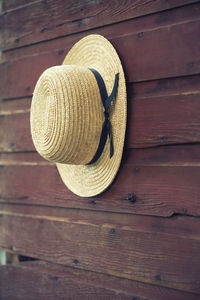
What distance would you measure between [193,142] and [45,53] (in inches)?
39.9

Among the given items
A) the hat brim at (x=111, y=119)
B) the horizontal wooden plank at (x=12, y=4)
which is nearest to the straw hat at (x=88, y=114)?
the hat brim at (x=111, y=119)

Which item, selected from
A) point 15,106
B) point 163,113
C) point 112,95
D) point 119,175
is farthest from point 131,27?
point 15,106

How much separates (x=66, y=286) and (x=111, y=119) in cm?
87

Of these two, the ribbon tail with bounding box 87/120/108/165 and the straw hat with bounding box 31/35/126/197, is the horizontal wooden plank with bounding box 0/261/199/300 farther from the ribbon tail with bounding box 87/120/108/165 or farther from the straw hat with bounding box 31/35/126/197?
the ribbon tail with bounding box 87/120/108/165

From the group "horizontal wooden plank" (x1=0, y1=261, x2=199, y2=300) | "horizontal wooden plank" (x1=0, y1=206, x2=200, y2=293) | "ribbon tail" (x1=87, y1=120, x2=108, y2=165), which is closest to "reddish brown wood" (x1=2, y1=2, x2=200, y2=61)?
"ribbon tail" (x1=87, y1=120, x2=108, y2=165)

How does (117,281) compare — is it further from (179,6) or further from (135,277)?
(179,6)

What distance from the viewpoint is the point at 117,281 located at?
1.94 meters

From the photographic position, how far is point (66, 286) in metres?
2.16

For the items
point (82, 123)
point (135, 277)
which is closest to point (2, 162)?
point (82, 123)

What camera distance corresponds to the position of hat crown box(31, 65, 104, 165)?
1.80 metres

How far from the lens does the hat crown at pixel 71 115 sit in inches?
70.9

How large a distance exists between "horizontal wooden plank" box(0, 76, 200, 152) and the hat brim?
60 mm

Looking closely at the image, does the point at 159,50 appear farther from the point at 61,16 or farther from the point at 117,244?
the point at 117,244

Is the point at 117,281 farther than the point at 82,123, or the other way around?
the point at 117,281
